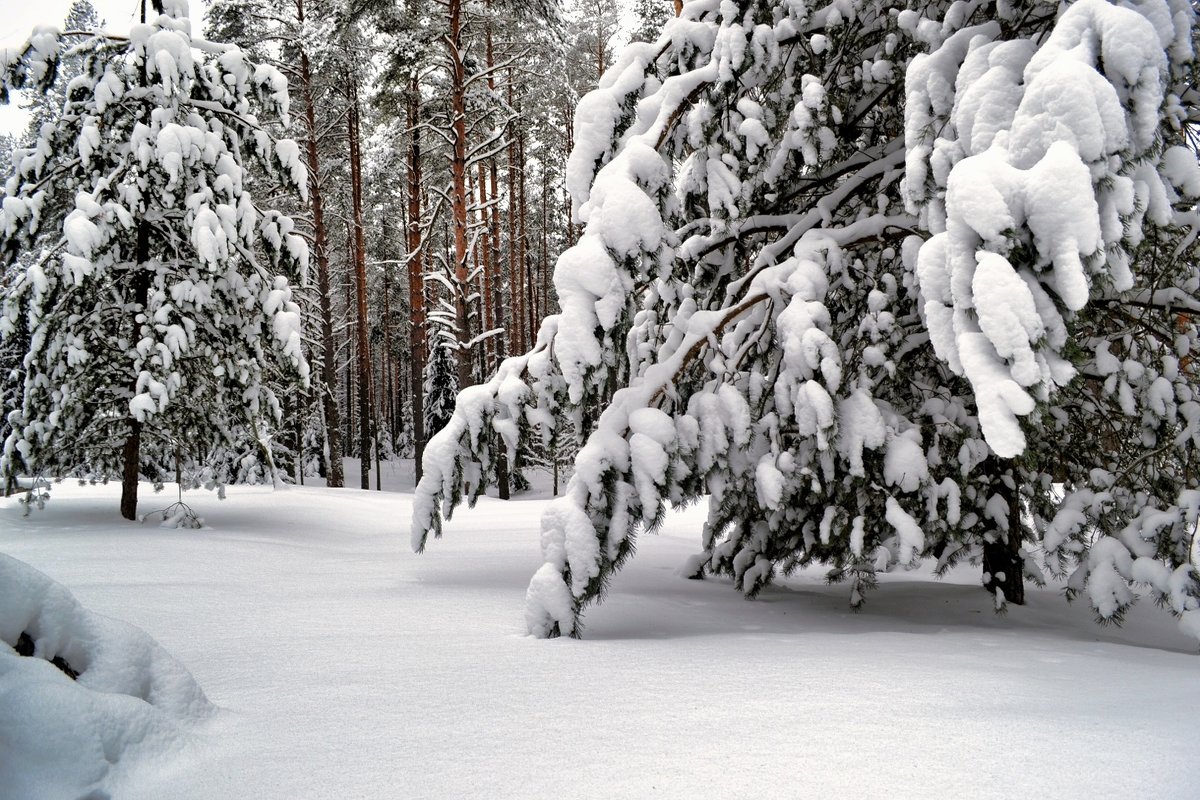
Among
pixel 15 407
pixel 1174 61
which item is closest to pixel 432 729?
pixel 1174 61

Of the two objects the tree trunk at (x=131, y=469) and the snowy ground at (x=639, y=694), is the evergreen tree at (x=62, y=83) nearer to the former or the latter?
the tree trunk at (x=131, y=469)

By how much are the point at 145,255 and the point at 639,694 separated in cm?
751

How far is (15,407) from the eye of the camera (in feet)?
25.0

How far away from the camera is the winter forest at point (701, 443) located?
208 cm

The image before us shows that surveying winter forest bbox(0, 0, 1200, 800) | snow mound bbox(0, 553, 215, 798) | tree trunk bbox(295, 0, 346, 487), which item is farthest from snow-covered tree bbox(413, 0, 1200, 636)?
tree trunk bbox(295, 0, 346, 487)

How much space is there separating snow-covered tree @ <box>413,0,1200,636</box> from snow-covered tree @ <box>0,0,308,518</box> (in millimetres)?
4171

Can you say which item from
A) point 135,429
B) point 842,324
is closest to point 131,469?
point 135,429

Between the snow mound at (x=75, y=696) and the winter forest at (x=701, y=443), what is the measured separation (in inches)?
0.4

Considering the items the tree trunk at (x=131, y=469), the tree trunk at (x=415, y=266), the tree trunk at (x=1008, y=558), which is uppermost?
the tree trunk at (x=415, y=266)

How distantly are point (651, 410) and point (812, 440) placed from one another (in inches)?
36.7

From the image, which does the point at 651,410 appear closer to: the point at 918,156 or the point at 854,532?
the point at 854,532

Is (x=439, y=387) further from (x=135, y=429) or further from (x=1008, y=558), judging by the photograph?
(x=1008, y=558)

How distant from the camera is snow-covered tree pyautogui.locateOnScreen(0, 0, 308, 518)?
7.02 m

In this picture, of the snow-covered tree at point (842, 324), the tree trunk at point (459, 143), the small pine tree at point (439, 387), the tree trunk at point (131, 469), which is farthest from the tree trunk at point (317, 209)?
the snow-covered tree at point (842, 324)
